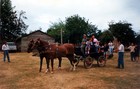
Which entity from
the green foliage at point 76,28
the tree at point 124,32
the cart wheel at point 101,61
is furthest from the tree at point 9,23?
the cart wheel at point 101,61

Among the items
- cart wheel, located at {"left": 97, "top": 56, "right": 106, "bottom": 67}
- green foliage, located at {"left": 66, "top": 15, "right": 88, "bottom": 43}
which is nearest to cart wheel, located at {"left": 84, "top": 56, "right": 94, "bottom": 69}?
cart wheel, located at {"left": 97, "top": 56, "right": 106, "bottom": 67}

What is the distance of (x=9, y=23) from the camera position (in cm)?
5975

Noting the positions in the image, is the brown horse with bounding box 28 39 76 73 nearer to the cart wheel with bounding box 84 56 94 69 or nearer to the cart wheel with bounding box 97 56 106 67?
the cart wheel with bounding box 84 56 94 69

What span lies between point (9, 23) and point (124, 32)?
28965 millimetres

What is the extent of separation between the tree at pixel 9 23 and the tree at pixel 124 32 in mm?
26460

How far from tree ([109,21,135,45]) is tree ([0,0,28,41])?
2646 centimetres

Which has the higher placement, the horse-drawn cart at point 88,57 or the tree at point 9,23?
the tree at point 9,23

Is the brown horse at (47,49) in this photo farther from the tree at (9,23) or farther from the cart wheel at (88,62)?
the tree at (9,23)

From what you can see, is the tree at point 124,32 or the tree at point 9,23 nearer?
the tree at point 124,32

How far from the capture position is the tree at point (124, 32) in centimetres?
4391

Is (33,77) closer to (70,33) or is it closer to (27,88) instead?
(27,88)

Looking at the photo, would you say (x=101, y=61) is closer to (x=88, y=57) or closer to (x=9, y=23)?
(x=88, y=57)

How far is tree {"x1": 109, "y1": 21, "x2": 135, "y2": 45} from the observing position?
4391 centimetres

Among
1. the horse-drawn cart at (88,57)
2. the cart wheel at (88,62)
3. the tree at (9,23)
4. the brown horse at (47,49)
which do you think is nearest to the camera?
the brown horse at (47,49)
